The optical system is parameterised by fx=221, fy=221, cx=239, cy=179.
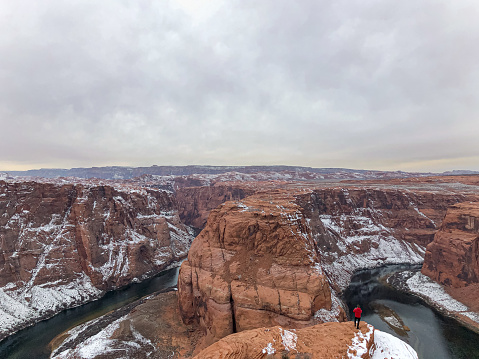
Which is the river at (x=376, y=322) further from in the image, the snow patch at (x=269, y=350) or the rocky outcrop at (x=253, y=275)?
the snow patch at (x=269, y=350)

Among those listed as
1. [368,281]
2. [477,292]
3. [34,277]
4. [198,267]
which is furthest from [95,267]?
[477,292]

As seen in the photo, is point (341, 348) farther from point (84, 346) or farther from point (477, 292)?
point (477, 292)

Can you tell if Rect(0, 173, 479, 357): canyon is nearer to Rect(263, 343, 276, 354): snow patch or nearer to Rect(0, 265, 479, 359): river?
Rect(263, 343, 276, 354): snow patch

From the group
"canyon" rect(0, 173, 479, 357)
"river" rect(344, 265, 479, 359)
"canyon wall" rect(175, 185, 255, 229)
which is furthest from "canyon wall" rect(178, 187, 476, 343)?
"canyon wall" rect(175, 185, 255, 229)

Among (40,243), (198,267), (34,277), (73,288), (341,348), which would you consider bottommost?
(73,288)

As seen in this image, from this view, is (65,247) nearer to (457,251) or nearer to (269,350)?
(269,350)

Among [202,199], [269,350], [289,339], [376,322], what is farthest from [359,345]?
[202,199]

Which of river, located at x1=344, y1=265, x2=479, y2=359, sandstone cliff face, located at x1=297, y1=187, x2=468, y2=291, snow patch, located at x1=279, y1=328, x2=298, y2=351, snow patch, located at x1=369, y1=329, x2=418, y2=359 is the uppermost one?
snow patch, located at x1=279, y1=328, x2=298, y2=351
